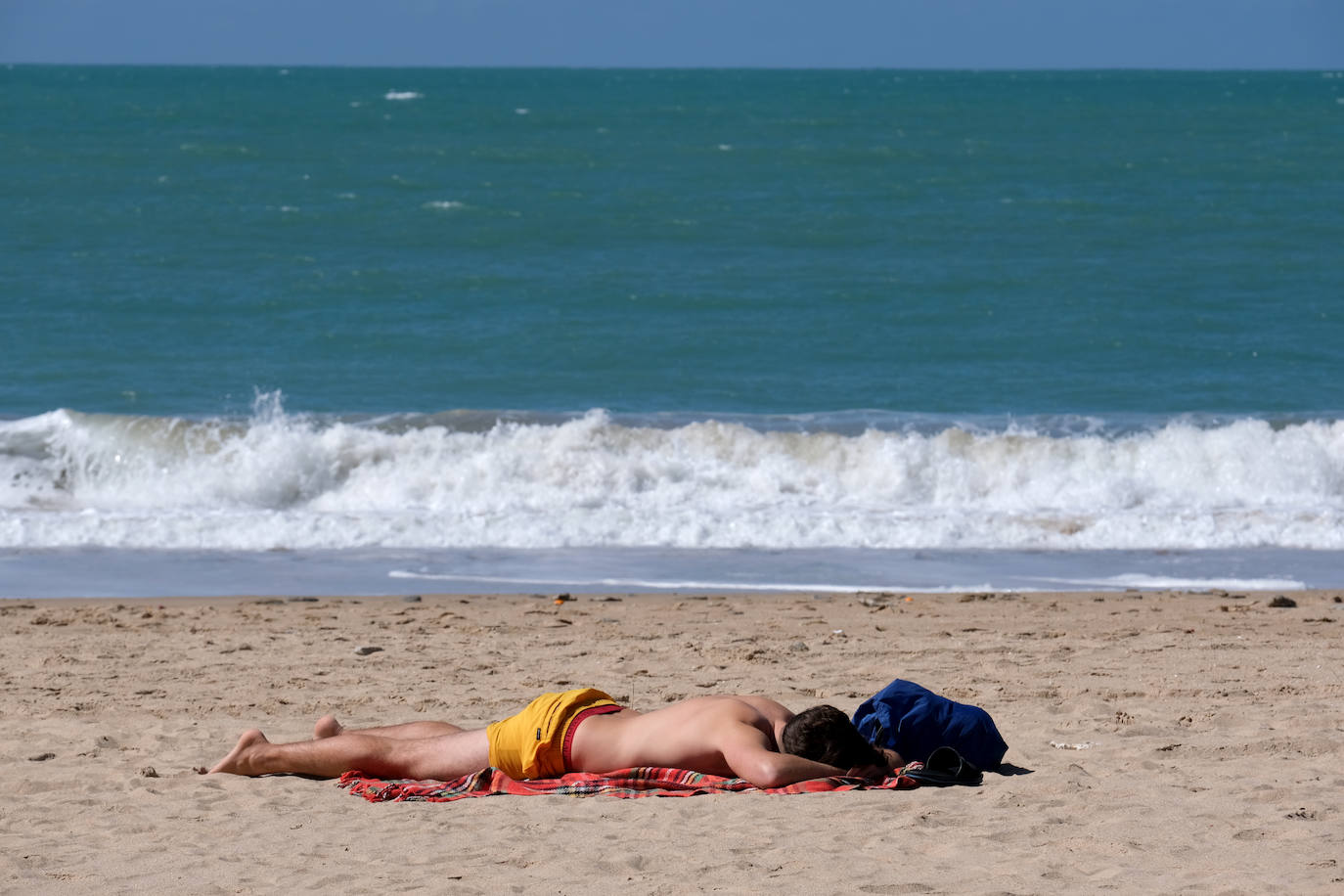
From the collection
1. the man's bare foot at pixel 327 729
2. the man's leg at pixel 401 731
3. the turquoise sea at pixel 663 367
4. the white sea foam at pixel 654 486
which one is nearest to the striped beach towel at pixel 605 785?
the man's leg at pixel 401 731

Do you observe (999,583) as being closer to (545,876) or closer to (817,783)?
(817,783)

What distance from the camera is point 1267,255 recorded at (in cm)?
2445

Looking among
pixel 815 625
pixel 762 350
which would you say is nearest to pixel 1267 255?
pixel 762 350

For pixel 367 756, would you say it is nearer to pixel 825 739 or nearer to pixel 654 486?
pixel 825 739

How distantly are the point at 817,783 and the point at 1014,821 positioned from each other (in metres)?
0.68

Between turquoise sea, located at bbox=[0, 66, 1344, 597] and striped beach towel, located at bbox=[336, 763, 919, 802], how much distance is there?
13.3 ft

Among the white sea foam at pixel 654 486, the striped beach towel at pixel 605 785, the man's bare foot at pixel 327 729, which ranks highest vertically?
the white sea foam at pixel 654 486

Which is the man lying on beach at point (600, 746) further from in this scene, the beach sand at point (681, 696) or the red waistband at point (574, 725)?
→ the beach sand at point (681, 696)

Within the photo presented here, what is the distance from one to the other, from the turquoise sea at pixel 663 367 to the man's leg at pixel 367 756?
3.78 metres

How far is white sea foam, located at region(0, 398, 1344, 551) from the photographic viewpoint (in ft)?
34.1

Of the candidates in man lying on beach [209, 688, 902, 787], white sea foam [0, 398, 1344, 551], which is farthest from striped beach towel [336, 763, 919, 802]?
white sea foam [0, 398, 1344, 551]

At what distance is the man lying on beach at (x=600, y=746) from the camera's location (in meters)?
4.77

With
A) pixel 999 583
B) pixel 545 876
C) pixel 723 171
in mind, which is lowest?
pixel 545 876

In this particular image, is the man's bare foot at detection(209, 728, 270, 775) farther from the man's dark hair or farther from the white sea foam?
the white sea foam
